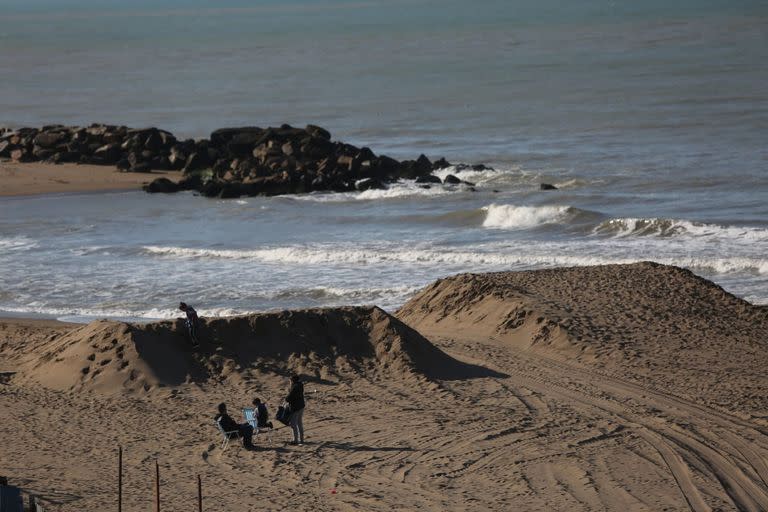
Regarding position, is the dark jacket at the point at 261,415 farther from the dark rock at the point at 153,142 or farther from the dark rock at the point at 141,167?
the dark rock at the point at 153,142

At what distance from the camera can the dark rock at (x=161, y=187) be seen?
40219 mm

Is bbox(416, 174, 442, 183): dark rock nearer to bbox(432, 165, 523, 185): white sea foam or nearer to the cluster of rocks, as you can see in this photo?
the cluster of rocks

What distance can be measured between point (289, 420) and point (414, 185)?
85.7 ft

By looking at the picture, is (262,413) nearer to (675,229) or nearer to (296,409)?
(296,409)

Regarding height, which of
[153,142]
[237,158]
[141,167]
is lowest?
[141,167]

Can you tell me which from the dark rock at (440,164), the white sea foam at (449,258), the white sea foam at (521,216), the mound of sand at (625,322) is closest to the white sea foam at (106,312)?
the mound of sand at (625,322)

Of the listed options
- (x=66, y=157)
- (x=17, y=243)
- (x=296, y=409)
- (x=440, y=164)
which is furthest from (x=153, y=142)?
(x=296, y=409)

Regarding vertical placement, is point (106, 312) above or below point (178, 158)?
below

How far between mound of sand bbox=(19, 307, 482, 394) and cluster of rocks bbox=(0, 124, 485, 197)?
22.2m

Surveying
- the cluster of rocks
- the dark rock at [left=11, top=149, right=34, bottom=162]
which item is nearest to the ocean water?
the cluster of rocks

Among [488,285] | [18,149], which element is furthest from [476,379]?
[18,149]

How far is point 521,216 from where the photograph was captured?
34375 millimetres

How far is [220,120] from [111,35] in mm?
96372

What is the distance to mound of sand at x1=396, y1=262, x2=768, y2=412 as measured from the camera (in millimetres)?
16781
